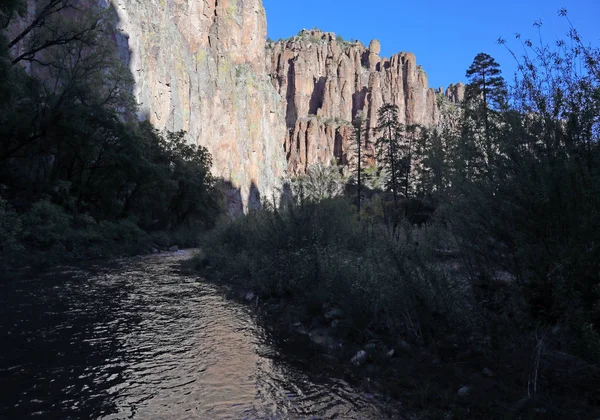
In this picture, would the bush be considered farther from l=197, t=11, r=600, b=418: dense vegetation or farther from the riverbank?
l=197, t=11, r=600, b=418: dense vegetation

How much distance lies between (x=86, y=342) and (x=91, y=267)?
451 inches

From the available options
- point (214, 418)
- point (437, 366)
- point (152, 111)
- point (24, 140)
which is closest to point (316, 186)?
point (437, 366)

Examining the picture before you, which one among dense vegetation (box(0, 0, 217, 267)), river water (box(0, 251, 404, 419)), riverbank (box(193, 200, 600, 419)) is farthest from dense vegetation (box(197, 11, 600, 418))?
dense vegetation (box(0, 0, 217, 267))

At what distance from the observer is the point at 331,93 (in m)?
138

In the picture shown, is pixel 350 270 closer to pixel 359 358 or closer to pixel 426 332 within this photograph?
pixel 359 358

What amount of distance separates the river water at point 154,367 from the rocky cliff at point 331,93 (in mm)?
120113

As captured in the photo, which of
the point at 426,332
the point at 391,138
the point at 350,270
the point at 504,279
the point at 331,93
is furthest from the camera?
the point at 331,93

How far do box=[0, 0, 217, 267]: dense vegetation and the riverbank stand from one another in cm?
1226

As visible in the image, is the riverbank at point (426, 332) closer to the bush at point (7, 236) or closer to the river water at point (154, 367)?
the river water at point (154, 367)

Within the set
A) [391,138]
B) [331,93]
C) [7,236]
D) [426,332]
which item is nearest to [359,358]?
[426,332]

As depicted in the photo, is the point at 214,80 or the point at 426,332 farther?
the point at 214,80

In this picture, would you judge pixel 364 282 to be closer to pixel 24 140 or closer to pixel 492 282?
pixel 492 282

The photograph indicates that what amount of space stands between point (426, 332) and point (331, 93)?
13995 cm

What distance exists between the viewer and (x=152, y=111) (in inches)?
2398
